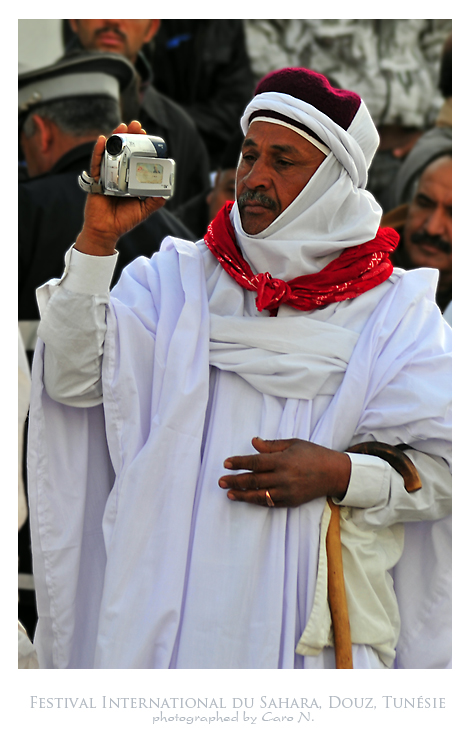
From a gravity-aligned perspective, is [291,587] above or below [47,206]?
below

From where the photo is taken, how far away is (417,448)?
232 centimetres

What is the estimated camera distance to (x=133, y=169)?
207 cm

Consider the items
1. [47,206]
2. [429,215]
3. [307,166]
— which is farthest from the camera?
[429,215]

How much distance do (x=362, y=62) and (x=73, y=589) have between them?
3.78 metres

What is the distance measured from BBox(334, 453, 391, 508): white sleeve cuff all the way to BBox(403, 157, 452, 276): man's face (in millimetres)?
2708

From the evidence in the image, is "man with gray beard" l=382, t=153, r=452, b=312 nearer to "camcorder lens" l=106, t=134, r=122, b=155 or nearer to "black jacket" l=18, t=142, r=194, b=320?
"black jacket" l=18, t=142, r=194, b=320

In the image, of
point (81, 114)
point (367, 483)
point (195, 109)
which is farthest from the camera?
Result: point (195, 109)

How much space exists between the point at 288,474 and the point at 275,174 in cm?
85

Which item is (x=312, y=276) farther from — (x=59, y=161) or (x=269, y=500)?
(x=59, y=161)

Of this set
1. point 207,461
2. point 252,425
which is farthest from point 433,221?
point 207,461

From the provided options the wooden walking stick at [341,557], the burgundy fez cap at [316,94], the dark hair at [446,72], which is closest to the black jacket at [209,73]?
the dark hair at [446,72]
